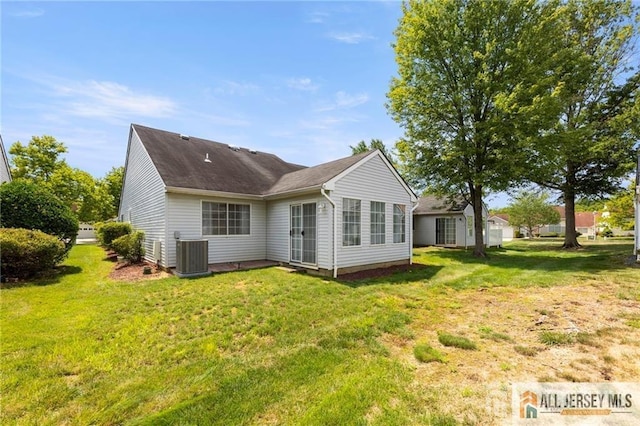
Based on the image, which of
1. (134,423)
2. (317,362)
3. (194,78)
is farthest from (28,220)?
(317,362)

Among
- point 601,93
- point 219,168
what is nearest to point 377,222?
point 219,168

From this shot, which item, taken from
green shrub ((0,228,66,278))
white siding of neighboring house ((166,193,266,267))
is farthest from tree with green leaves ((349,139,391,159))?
green shrub ((0,228,66,278))

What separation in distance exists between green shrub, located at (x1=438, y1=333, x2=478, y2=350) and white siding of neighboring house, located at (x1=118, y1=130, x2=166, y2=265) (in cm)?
878

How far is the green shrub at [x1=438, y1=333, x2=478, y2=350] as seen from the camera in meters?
3.85

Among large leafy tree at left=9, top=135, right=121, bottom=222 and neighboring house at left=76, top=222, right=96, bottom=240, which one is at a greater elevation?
large leafy tree at left=9, top=135, right=121, bottom=222

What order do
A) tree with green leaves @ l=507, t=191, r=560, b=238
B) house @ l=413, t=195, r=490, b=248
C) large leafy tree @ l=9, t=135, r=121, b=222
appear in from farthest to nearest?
tree with green leaves @ l=507, t=191, r=560, b=238, large leafy tree @ l=9, t=135, r=121, b=222, house @ l=413, t=195, r=490, b=248

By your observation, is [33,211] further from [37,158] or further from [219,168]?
[37,158]

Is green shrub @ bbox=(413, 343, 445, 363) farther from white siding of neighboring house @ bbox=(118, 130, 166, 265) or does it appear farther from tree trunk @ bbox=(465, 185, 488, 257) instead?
tree trunk @ bbox=(465, 185, 488, 257)

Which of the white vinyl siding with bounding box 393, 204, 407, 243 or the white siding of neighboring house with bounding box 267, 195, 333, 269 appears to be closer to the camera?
the white siding of neighboring house with bounding box 267, 195, 333, 269

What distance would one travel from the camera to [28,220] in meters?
8.66

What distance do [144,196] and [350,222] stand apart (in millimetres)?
8907

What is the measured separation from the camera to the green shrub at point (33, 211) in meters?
8.49

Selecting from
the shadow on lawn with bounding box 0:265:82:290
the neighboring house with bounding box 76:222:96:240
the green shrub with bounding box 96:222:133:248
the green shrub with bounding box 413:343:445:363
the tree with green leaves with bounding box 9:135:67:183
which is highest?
the tree with green leaves with bounding box 9:135:67:183

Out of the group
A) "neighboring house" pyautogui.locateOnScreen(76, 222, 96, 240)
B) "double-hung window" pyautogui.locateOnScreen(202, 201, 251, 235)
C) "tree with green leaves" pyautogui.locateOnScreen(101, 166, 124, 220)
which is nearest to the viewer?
"double-hung window" pyautogui.locateOnScreen(202, 201, 251, 235)
